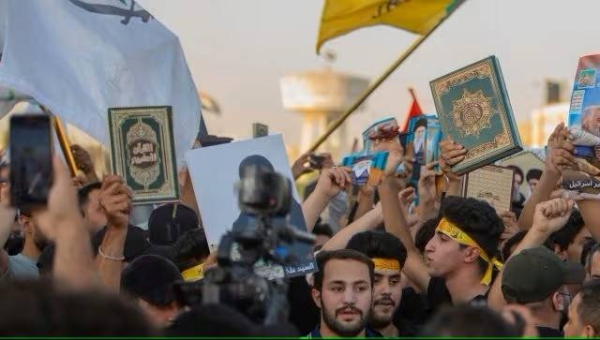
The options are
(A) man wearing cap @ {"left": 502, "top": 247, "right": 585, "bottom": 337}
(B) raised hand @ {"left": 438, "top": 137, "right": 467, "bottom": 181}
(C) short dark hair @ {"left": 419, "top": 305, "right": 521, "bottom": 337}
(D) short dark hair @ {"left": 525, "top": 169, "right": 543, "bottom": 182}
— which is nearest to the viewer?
(C) short dark hair @ {"left": 419, "top": 305, "right": 521, "bottom": 337}

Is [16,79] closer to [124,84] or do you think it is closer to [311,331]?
[124,84]

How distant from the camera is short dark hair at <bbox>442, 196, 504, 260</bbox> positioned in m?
6.97

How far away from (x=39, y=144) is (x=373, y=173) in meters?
4.34

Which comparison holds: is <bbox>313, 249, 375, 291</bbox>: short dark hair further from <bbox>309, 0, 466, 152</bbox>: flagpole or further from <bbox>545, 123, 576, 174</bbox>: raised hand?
<bbox>309, 0, 466, 152</bbox>: flagpole

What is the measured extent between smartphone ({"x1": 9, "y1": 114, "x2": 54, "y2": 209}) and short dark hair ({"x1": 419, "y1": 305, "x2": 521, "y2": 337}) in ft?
4.01

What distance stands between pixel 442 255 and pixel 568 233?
5.25ft

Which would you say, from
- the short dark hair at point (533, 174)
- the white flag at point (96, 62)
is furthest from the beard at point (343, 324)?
the short dark hair at point (533, 174)

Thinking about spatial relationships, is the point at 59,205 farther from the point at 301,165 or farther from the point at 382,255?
the point at 301,165

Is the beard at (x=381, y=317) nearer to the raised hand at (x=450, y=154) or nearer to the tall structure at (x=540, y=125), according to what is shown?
the raised hand at (x=450, y=154)

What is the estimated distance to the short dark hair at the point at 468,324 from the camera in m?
3.45

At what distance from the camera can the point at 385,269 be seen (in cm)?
706

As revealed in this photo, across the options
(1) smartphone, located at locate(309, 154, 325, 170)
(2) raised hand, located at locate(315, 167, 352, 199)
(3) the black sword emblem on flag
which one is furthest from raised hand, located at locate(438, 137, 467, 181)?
(3) the black sword emblem on flag

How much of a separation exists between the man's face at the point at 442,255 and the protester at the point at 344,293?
413 mm

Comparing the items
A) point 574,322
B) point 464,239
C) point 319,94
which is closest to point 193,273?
point 464,239
